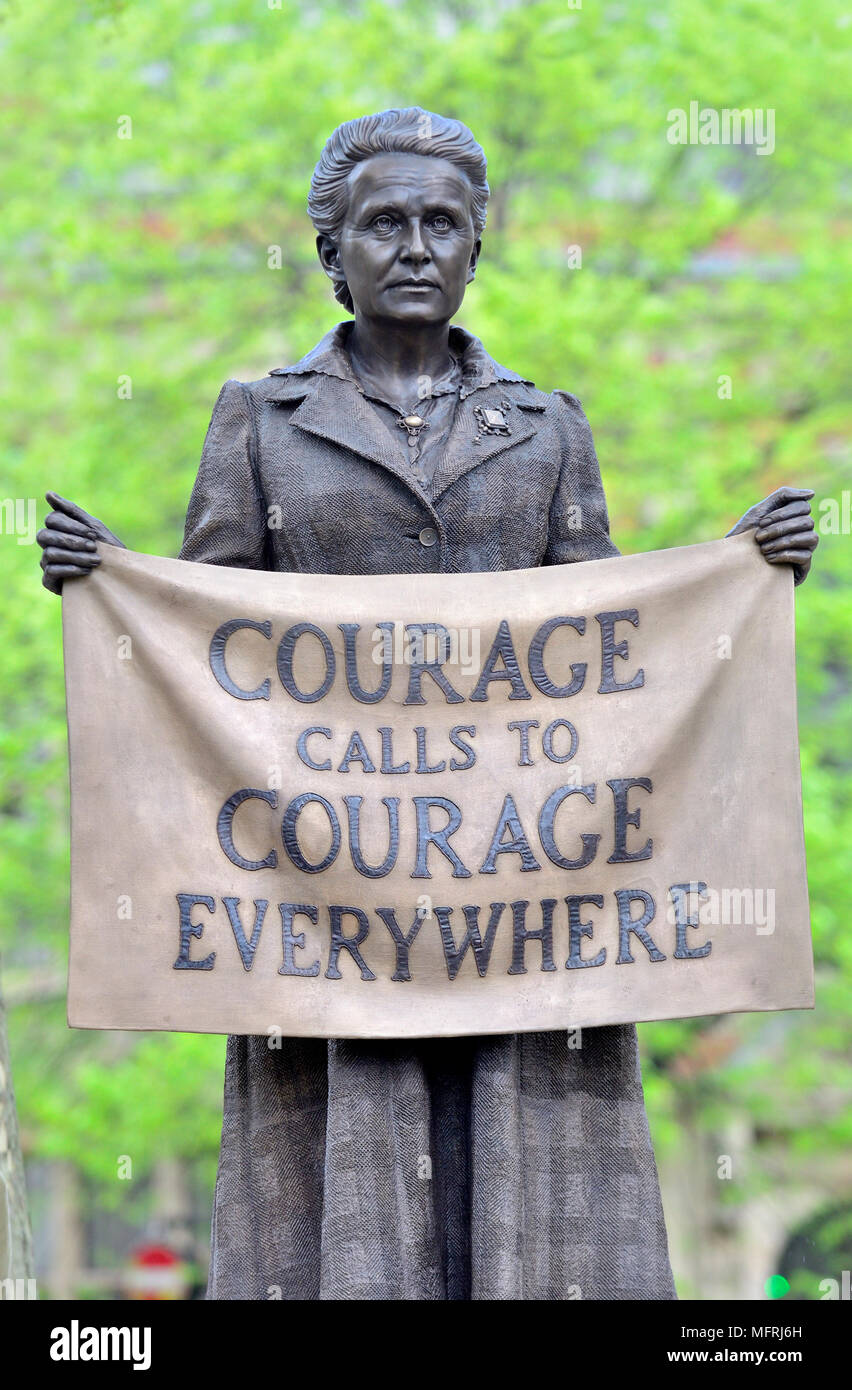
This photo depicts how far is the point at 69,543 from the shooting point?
4.66 metres

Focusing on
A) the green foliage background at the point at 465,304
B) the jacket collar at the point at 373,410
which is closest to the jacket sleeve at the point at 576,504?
the jacket collar at the point at 373,410

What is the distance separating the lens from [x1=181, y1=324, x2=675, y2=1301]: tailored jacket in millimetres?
4426

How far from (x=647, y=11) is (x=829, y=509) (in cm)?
352

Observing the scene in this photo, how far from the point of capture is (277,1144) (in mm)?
4645

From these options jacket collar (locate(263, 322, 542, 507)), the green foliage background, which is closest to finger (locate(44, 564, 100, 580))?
jacket collar (locate(263, 322, 542, 507))

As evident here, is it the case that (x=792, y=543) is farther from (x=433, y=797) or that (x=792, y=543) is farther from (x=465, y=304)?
(x=465, y=304)

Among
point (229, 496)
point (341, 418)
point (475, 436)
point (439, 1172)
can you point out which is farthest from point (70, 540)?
point (439, 1172)

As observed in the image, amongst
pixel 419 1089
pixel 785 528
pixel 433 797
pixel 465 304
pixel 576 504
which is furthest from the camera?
pixel 465 304

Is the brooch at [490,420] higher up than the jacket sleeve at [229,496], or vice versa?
the brooch at [490,420]

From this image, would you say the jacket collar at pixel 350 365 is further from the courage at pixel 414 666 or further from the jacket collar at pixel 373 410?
the courage at pixel 414 666

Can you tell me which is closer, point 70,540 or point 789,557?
point 70,540

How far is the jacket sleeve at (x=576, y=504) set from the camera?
16.3ft

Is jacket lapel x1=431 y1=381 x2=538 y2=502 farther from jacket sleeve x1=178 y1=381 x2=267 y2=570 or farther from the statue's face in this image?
jacket sleeve x1=178 y1=381 x2=267 y2=570

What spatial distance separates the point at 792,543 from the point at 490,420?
73 cm
